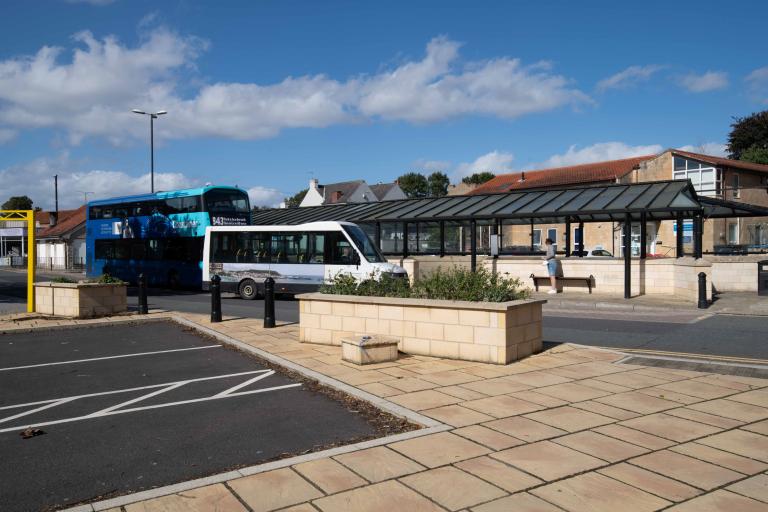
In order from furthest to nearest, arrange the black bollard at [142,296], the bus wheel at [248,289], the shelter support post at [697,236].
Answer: the bus wheel at [248,289]
the shelter support post at [697,236]
the black bollard at [142,296]

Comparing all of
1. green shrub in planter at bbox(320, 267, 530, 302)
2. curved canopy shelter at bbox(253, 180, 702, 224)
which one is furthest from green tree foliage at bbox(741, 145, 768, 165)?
green shrub in planter at bbox(320, 267, 530, 302)

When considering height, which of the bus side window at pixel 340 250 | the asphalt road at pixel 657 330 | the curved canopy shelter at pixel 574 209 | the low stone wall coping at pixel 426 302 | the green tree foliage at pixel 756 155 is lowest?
the asphalt road at pixel 657 330

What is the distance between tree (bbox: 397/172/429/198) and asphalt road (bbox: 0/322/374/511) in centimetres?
10081

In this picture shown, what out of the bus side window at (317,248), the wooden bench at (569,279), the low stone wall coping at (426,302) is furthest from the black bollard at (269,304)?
the wooden bench at (569,279)

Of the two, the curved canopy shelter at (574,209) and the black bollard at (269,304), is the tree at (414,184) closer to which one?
the curved canopy shelter at (574,209)

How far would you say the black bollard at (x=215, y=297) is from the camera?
13188 millimetres

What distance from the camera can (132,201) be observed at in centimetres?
2777

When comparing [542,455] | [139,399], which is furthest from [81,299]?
[542,455]

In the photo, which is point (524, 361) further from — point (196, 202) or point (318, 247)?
point (196, 202)

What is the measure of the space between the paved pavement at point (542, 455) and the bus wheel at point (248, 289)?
50.1ft

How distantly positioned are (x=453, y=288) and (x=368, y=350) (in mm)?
1654

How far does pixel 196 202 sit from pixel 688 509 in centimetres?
2340

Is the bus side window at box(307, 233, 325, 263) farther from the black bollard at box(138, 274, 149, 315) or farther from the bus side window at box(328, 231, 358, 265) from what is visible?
the black bollard at box(138, 274, 149, 315)

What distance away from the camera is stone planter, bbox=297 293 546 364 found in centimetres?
814
